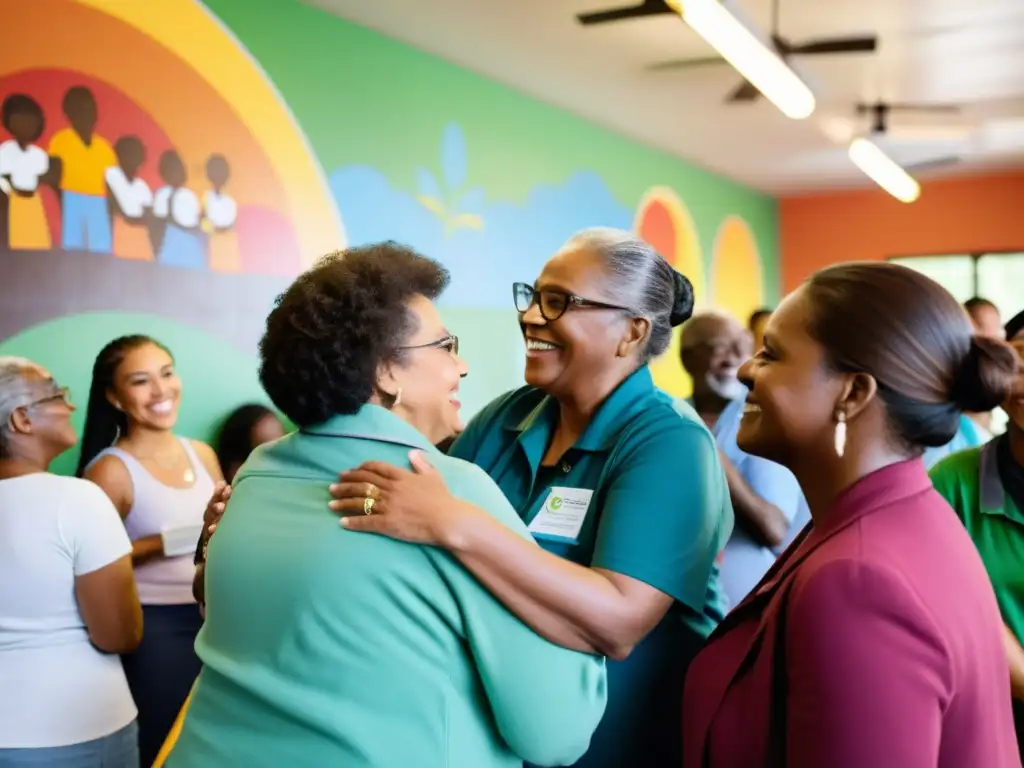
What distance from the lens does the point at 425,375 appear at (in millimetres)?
1363

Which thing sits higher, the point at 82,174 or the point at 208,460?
the point at 82,174

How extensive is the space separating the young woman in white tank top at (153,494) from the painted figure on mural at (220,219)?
0.86m

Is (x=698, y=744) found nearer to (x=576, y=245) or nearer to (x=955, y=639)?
(x=955, y=639)

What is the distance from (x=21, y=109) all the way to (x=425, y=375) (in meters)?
2.76

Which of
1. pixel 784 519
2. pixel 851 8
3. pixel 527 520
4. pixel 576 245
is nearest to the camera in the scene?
pixel 527 520

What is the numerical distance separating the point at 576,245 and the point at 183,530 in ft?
6.14

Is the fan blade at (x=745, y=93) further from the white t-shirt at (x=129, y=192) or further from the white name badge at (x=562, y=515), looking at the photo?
the white name badge at (x=562, y=515)

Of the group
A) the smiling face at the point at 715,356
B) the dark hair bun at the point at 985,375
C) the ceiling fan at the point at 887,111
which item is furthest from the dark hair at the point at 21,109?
the ceiling fan at the point at 887,111

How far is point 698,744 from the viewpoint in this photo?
4.17ft

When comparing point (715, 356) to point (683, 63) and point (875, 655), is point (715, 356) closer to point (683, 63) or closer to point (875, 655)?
point (875, 655)

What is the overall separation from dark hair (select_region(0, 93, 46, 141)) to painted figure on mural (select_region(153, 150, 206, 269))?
53cm

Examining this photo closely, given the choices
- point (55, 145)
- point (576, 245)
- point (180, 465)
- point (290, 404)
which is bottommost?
point (180, 465)

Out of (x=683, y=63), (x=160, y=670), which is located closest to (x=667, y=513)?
(x=160, y=670)

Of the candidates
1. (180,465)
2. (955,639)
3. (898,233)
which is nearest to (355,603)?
(955,639)
